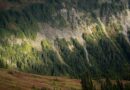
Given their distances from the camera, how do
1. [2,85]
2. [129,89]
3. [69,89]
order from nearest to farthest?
[2,85]
[129,89]
[69,89]

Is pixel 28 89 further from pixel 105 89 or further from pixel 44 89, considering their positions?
pixel 105 89

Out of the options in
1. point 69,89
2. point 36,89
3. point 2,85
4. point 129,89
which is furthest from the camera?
point 69,89

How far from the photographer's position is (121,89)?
595ft

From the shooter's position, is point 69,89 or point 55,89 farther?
point 69,89

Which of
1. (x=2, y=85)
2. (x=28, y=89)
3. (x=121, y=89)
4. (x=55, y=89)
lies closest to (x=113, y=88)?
(x=121, y=89)

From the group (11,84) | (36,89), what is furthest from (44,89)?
(11,84)

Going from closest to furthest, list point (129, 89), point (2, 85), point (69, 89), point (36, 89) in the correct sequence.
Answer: point (2, 85) → point (36, 89) → point (129, 89) → point (69, 89)

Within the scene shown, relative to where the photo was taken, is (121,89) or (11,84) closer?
(11,84)

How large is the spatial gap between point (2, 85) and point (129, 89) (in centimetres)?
6686

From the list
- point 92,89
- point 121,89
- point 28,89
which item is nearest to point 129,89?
point 121,89

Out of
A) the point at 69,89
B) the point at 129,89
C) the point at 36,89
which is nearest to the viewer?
the point at 36,89

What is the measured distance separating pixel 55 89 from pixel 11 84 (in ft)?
96.0

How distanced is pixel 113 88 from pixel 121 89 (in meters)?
8.25

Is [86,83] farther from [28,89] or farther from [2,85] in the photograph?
[2,85]
